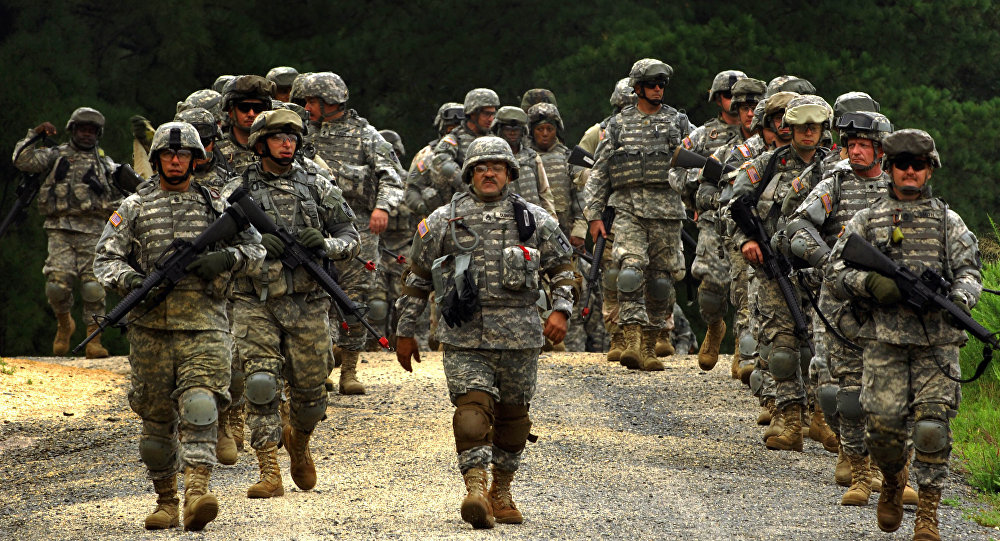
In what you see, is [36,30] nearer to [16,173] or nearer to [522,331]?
[16,173]

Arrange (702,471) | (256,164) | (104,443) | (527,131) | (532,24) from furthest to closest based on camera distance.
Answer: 1. (532,24)
2. (527,131)
3. (104,443)
4. (702,471)
5. (256,164)

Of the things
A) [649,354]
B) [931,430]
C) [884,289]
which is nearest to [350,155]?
[649,354]

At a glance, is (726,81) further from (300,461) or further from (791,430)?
(300,461)

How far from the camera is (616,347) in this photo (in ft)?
46.2

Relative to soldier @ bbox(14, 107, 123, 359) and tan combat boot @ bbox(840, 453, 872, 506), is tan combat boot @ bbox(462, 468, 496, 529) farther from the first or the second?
soldier @ bbox(14, 107, 123, 359)

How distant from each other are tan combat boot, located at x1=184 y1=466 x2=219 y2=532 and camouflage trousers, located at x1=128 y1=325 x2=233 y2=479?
0.32 feet

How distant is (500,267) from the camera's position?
312 inches

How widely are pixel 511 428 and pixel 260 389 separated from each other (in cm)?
147

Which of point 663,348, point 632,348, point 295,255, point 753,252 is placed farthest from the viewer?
point 663,348

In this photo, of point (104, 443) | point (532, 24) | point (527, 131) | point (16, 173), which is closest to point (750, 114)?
point (527, 131)

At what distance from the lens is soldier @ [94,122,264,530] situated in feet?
24.8

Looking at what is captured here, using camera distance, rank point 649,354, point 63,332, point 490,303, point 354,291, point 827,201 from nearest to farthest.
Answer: point 490,303
point 827,201
point 354,291
point 649,354
point 63,332

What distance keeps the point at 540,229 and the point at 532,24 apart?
13.4m

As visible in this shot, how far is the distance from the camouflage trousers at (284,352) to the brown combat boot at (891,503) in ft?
10.3
